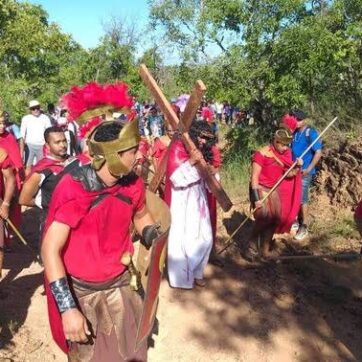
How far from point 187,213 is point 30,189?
170cm

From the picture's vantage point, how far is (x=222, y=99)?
9.46 m

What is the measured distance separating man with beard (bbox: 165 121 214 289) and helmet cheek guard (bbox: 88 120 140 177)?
2645 millimetres

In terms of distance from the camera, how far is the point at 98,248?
9.85 ft

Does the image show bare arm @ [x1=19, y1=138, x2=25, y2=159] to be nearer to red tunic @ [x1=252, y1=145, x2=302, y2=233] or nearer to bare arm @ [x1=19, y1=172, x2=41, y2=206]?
bare arm @ [x1=19, y1=172, x2=41, y2=206]

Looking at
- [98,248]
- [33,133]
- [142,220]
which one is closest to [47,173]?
[142,220]

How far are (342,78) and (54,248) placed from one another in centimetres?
794

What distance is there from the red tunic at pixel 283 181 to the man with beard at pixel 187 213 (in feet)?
2.74

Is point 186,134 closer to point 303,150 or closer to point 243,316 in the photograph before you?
point 243,316

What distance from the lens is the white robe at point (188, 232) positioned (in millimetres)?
5668

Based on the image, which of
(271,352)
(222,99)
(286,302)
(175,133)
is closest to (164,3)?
(222,99)

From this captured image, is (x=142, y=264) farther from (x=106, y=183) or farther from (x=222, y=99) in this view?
(x=222, y=99)

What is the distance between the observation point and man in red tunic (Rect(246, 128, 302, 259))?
247 inches

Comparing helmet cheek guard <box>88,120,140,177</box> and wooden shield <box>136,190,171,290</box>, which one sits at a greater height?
helmet cheek guard <box>88,120,140,177</box>

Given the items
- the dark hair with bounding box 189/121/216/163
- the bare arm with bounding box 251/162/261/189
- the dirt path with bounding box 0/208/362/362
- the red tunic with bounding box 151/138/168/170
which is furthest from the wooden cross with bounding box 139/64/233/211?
the dirt path with bounding box 0/208/362/362
